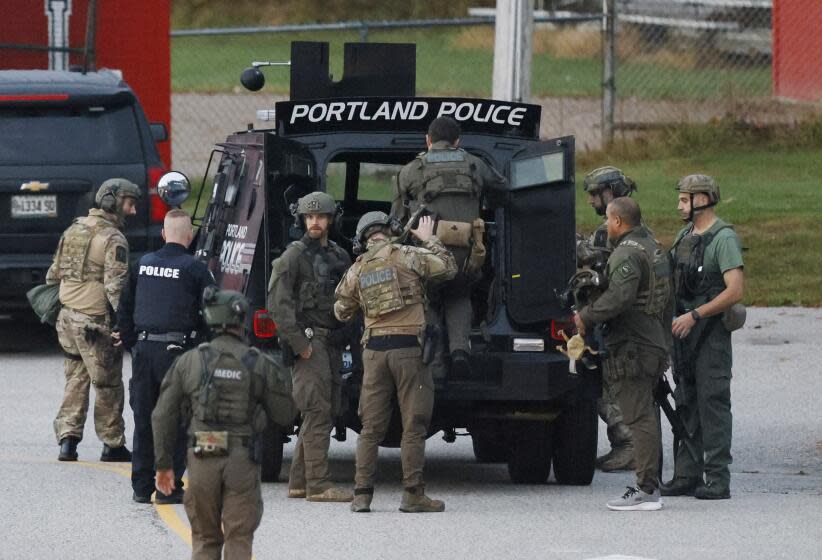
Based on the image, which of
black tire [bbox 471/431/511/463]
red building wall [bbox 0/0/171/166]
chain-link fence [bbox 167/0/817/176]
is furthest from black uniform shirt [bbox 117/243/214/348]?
chain-link fence [bbox 167/0/817/176]

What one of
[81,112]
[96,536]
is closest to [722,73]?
[81,112]

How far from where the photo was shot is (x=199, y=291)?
400 inches

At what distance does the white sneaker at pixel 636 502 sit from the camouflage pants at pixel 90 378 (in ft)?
10.6

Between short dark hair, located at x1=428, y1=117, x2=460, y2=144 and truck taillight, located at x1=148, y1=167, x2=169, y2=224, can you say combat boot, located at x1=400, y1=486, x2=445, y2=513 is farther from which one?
truck taillight, located at x1=148, y1=167, x2=169, y2=224

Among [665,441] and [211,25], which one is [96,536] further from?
[211,25]

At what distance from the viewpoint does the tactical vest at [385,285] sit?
9.86 metres

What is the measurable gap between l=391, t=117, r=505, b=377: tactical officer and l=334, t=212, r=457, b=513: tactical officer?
1.10 feet

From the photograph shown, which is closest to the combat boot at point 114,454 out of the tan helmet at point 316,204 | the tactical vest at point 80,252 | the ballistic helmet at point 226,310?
the tactical vest at point 80,252

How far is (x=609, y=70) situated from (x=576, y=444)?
12.4 metres

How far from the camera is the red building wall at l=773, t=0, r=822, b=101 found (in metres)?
24.1

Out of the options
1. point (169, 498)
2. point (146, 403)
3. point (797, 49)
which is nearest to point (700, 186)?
point (146, 403)

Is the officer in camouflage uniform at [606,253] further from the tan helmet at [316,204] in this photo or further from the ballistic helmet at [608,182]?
the tan helmet at [316,204]

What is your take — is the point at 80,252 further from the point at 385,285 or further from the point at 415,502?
the point at 415,502

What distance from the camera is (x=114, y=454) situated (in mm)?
11672
